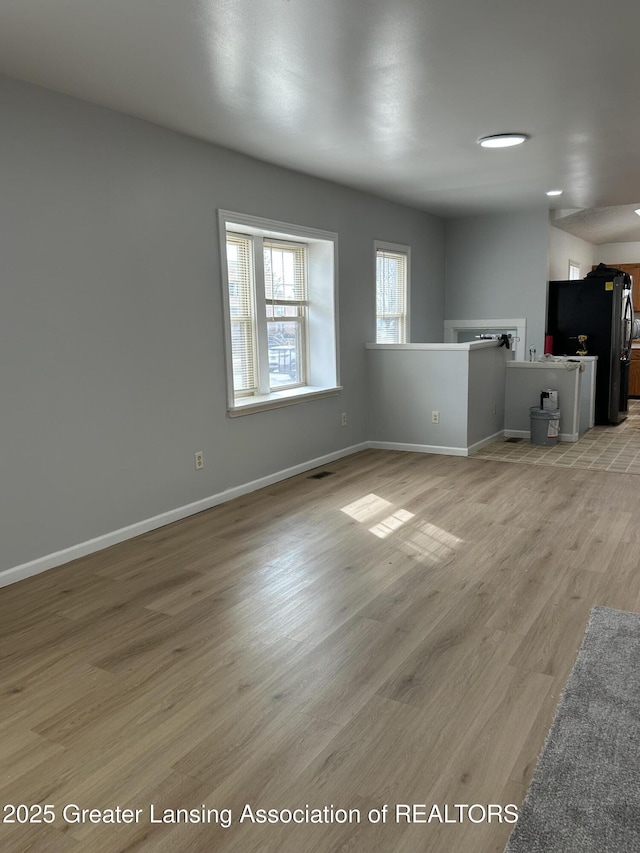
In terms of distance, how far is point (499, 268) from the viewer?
7.77 m

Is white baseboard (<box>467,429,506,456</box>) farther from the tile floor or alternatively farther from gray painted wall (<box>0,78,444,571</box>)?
gray painted wall (<box>0,78,444,571</box>)

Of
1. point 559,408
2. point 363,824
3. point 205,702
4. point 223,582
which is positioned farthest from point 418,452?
point 363,824

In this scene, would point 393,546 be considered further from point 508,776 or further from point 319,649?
point 508,776

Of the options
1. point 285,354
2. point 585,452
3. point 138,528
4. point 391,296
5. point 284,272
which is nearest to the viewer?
point 138,528

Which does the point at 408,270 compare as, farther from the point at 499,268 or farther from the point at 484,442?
the point at 484,442

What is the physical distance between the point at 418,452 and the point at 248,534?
2708 mm

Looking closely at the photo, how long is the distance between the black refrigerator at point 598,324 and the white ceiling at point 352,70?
285cm

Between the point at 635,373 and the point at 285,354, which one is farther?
the point at 635,373

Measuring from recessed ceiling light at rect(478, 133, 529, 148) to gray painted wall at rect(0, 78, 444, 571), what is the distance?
5.20 ft

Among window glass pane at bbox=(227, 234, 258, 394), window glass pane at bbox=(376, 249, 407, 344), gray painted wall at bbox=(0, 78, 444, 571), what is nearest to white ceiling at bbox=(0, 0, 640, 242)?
gray painted wall at bbox=(0, 78, 444, 571)

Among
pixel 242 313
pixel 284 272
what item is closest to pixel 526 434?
pixel 284 272

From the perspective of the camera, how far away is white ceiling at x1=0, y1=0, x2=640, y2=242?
99.4 inches

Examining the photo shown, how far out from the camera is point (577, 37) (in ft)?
9.10

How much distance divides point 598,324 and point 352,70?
5.46 metres
